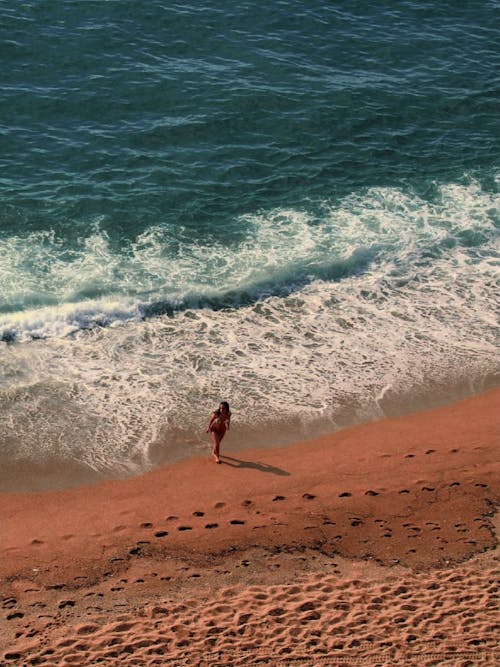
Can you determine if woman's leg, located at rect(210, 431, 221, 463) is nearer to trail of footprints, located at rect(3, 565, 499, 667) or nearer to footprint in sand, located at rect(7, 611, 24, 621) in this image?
trail of footprints, located at rect(3, 565, 499, 667)

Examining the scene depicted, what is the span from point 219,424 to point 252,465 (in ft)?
3.56

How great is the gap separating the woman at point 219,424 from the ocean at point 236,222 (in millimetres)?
742

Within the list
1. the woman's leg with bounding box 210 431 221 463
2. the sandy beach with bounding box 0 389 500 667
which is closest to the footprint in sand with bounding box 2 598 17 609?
the sandy beach with bounding box 0 389 500 667

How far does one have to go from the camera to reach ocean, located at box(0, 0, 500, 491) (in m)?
20.6

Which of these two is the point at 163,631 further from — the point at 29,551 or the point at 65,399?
the point at 65,399

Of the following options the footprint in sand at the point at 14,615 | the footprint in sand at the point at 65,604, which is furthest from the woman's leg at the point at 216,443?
the footprint in sand at the point at 14,615

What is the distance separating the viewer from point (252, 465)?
18.5 metres

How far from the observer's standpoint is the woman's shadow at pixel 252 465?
1827 cm

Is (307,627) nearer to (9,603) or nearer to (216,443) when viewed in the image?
(9,603)

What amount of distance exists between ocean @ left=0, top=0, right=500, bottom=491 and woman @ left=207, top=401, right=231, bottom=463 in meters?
0.74

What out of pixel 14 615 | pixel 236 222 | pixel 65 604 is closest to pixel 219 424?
pixel 65 604

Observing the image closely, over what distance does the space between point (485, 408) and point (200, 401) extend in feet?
20.9

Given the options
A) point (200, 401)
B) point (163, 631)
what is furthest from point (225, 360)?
point (163, 631)

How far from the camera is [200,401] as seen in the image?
2048 cm
